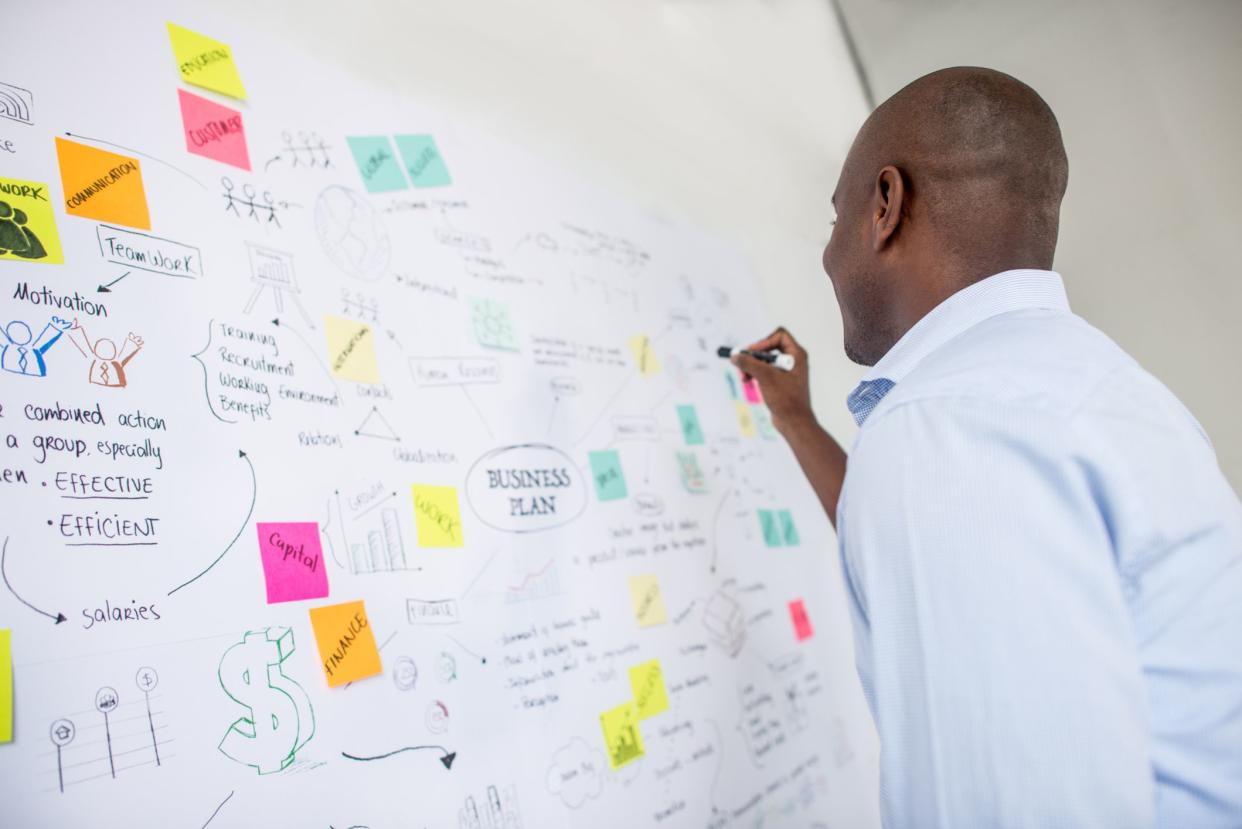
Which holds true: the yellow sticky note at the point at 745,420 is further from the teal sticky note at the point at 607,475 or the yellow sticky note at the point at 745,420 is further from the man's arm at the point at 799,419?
the teal sticky note at the point at 607,475

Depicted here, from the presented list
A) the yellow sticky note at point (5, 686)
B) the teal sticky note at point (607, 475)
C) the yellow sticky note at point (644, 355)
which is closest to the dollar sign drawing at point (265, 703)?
the yellow sticky note at point (5, 686)

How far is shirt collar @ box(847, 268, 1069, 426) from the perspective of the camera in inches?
29.6

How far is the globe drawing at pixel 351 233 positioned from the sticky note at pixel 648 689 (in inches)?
25.1

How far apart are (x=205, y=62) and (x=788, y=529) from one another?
119cm

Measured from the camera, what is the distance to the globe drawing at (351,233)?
2.89ft

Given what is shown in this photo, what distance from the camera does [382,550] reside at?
2.68ft

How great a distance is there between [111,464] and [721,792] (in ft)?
3.03

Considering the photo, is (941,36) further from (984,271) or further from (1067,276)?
(984,271)

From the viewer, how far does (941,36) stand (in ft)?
6.79

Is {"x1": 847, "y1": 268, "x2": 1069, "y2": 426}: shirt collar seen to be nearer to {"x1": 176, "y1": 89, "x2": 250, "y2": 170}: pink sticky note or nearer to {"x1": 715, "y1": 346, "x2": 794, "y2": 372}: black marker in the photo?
{"x1": 715, "y1": 346, "x2": 794, "y2": 372}: black marker

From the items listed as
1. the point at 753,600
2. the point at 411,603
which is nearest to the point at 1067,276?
the point at 753,600

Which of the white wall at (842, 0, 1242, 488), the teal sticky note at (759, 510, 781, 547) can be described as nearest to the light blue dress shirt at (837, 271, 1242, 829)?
the teal sticky note at (759, 510, 781, 547)

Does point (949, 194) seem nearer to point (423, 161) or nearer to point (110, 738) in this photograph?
point (423, 161)

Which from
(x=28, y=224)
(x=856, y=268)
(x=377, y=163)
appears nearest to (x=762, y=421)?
(x=856, y=268)
